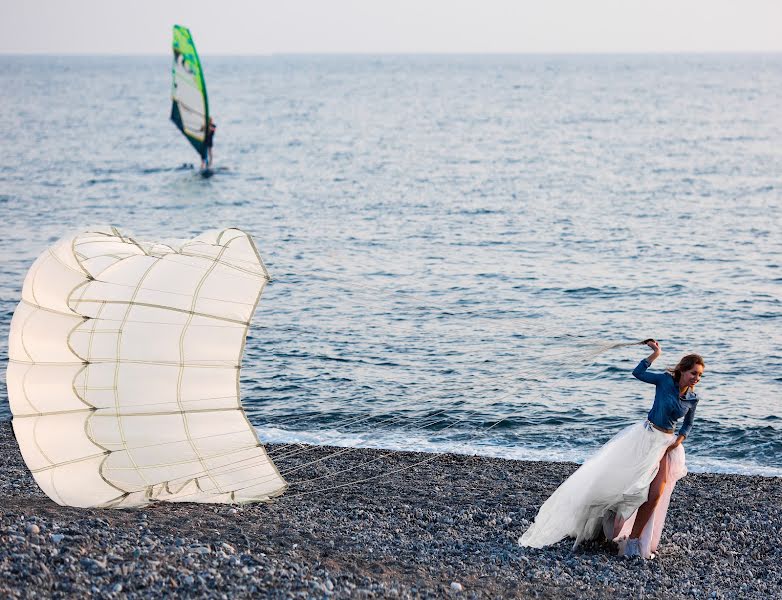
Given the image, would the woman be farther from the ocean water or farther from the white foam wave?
the white foam wave

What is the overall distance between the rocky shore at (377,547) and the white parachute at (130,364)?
1.87 ft

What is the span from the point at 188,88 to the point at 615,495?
4551cm

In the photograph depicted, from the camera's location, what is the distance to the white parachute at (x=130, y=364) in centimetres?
1128

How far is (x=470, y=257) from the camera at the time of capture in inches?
1419

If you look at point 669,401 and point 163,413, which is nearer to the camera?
point 669,401

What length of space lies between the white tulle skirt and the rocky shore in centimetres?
21

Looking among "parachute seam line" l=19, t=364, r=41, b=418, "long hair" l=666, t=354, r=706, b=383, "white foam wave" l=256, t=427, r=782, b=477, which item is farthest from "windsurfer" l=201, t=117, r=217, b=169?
"long hair" l=666, t=354, r=706, b=383

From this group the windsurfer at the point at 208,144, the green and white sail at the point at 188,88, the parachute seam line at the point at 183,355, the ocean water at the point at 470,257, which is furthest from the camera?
the windsurfer at the point at 208,144

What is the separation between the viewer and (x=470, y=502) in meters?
14.1

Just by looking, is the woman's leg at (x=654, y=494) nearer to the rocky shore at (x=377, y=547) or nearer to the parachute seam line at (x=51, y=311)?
the rocky shore at (x=377, y=547)

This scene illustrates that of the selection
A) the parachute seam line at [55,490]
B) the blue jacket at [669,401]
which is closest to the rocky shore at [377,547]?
the parachute seam line at [55,490]

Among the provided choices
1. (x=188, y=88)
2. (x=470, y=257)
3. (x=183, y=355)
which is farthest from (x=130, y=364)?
(x=188, y=88)

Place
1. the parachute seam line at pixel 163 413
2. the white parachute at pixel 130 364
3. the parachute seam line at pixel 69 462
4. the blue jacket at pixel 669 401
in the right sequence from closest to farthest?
the blue jacket at pixel 669 401 → the parachute seam line at pixel 69 462 → the white parachute at pixel 130 364 → the parachute seam line at pixel 163 413

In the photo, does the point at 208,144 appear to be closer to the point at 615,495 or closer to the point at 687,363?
the point at 615,495
